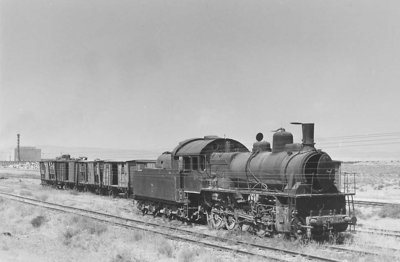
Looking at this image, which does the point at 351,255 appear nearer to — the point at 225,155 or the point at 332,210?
the point at 332,210

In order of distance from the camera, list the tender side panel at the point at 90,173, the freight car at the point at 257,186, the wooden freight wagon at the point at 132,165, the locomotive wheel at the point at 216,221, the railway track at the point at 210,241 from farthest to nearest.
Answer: the tender side panel at the point at 90,173 < the wooden freight wagon at the point at 132,165 < the locomotive wheel at the point at 216,221 < the freight car at the point at 257,186 < the railway track at the point at 210,241

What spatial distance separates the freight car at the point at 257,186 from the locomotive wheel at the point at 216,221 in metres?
0.04

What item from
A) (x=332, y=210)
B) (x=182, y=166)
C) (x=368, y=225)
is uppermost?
(x=182, y=166)

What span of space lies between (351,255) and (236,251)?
2.96 m

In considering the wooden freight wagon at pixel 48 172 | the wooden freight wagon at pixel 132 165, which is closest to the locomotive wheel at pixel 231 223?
the wooden freight wagon at pixel 132 165

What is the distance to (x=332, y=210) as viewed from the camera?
46.2 ft

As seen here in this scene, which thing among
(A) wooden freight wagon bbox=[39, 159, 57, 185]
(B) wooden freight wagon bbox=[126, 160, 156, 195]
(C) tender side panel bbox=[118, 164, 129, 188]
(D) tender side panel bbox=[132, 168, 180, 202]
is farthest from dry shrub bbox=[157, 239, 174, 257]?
(A) wooden freight wagon bbox=[39, 159, 57, 185]

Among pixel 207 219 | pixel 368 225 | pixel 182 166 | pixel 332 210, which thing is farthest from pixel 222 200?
pixel 368 225

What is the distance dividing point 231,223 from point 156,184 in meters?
4.71

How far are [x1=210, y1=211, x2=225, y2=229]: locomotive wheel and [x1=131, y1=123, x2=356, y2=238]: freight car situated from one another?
0.04 meters

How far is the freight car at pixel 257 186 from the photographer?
13.6 m

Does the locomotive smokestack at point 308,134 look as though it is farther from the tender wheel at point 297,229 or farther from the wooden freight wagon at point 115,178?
the wooden freight wagon at point 115,178

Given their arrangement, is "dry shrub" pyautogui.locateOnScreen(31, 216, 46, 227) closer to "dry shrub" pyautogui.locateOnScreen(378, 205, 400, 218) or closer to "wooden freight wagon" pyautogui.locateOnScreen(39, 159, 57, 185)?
"dry shrub" pyautogui.locateOnScreen(378, 205, 400, 218)

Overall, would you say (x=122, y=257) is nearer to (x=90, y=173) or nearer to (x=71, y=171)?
(x=90, y=173)
